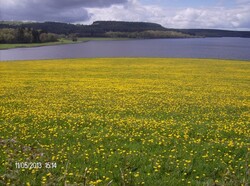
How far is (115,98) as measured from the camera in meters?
20.7

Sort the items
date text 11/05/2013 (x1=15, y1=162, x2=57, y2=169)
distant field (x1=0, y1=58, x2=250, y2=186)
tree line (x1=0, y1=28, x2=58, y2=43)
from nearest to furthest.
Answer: distant field (x1=0, y1=58, x2=250, y2=186) → date text 11/05/2013 (x1=15, y1=162, x2=57, y2=169) → tree line (x1=0, y1=28, x2=58, y2=43)

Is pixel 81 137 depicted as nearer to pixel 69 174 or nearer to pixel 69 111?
pixel 69 174

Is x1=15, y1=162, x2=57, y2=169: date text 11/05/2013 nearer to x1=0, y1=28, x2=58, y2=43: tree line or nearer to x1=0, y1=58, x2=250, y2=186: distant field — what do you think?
x1=0, y1=58, x2=250, y2=186: distant field

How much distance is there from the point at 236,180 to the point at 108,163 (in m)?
3.44

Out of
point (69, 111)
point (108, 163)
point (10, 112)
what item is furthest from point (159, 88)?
point (108, 163)

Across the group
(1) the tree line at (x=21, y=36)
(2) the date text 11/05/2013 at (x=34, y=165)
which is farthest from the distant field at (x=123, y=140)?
(1) the tree line at (x=21, y=36)

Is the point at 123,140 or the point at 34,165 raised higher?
the point at 34,165

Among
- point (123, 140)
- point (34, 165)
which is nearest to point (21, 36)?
point (123, 140)

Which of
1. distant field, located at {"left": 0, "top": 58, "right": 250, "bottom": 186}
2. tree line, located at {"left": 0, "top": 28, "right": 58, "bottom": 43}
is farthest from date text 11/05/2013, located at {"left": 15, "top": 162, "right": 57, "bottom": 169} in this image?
tree line, located at {"left": 0, "top": 28, "right": 58, "bottom": 43}

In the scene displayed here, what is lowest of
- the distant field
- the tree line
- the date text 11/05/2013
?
the distant field

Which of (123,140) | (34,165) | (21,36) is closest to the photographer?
(34,165)

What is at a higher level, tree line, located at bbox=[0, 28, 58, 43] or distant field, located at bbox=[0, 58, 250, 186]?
tree line, located at bbox=[0, 28, 58, 43]

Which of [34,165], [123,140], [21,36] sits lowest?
[123,140]

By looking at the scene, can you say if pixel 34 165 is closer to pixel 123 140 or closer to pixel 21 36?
pixel 123 140
